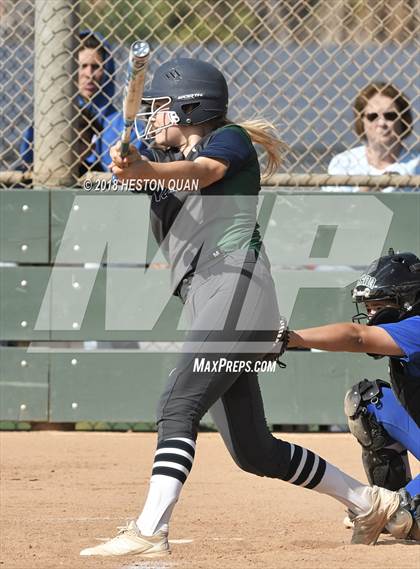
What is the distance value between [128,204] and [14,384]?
1.33 metres

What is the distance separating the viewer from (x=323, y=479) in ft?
13.5

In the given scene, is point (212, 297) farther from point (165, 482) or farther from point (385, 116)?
point (385, 116)

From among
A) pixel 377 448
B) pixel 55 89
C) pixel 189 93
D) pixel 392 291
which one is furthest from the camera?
pixel 55 89

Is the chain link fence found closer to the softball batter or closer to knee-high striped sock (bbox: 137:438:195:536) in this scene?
the softball batter

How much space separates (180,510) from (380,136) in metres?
3.04

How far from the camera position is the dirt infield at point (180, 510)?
3.83 m

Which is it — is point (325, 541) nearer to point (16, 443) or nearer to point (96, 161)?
point (16, 443)

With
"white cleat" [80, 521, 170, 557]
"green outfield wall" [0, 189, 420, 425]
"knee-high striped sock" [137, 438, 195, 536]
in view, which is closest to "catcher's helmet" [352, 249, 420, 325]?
"knee-high striped sock" [137, 438, 195, 536]

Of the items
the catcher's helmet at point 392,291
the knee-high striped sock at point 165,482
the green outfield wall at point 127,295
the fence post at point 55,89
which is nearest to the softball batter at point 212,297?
the knee-high striped sock at point 165,482

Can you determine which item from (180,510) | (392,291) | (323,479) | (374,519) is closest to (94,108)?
(180,510)

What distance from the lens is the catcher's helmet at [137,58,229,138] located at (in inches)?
161

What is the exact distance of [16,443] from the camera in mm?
6750

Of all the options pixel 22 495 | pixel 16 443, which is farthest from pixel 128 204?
pixel 22 495

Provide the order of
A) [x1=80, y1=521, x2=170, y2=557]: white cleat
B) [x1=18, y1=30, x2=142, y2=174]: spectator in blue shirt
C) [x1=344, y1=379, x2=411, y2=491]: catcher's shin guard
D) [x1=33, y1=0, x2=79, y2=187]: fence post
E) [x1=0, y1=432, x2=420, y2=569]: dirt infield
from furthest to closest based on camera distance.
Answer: [x1=18, y1=30, x2=142, y2=174]: spectator in blue shirt < [x1=33, y1=0, x2=79, y2=187]: fence post < [x1=344, y1=379, x2=411, y2=491]: catcher's shin guard < [x1=0, y1=432, x2=420, y2=569]: dirt infield < [x1=80, y1=521, x2=170, y2=557]: white cleat
